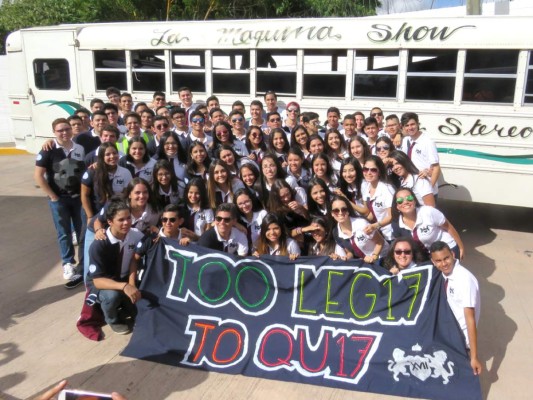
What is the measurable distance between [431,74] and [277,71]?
7.67ft

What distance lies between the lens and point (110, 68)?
8.80 m

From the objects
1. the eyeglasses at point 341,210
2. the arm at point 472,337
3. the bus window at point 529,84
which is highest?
the bus window at point 529,84

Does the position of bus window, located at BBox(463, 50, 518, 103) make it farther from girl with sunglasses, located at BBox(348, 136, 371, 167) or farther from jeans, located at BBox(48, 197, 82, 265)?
jeans, located at BBox(48, 197, 82, 265)

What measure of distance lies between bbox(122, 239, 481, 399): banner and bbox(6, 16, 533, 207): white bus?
12.2ft

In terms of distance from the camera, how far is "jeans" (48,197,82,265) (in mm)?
5531

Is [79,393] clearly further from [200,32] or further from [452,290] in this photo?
[200,32]

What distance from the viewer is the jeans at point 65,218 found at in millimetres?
5531

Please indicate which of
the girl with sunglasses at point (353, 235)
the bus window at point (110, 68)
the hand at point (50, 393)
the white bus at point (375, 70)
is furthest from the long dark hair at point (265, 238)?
the bus window at point (110, 68)

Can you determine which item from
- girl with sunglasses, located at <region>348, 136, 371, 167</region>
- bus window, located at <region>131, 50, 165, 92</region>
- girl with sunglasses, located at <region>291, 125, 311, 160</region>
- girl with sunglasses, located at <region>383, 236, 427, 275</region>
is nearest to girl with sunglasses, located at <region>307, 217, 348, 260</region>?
girl with sunglasses, located at <region>383, 236, 427, 275</region>

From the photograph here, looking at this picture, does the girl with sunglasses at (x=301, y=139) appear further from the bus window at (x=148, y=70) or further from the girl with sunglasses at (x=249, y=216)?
the bus window at (x=148, y=70)

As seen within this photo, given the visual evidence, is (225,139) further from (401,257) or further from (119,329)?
(401,257)

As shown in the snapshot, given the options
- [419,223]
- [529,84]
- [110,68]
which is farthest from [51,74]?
[529,84]

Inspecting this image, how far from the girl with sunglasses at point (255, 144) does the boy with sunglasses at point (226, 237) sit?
58.1 inches

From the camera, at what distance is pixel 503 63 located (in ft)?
21.2
